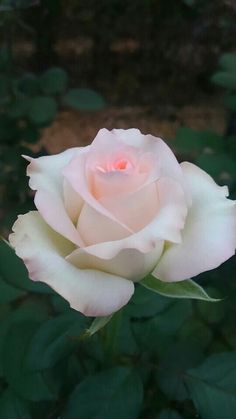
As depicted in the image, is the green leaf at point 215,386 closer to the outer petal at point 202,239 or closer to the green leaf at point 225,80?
the outer petal at point 202,239

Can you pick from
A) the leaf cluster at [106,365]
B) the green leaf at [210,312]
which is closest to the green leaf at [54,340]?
the leaf cluster at [106,365]

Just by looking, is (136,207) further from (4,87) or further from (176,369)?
(4,87)

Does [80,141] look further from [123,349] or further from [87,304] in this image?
[87,304]

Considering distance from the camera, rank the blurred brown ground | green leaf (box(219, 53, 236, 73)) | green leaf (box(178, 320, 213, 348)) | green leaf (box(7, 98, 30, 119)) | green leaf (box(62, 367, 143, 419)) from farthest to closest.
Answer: the blurred brown ground, green leaf (box(7, 98, 30, 119)), green leaf (box(219, 53, 236, 73)), green leaf (box(178, 320, 213, 348)), green leaf (box(62, 367, 143, 419))

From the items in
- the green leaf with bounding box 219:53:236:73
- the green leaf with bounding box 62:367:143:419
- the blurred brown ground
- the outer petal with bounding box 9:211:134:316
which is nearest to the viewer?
the outer petal with bounding box 9:211:134:316

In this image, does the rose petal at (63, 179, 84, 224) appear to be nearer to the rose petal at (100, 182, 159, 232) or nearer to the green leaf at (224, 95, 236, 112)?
the rose petal at (100, 182, 159, 232)

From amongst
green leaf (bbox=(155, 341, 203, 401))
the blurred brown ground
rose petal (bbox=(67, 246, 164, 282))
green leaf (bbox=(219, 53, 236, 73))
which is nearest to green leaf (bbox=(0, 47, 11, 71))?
green leaf (bbox=(219, 53, 236, 73))

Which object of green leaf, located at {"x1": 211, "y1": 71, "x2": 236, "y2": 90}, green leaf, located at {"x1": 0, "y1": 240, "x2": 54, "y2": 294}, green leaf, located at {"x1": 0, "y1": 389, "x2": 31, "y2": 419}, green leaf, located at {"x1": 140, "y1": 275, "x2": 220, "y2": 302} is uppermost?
green leaf, located at {"x1": 140, "y1": 275, "x2": 220, "y2": 302}
